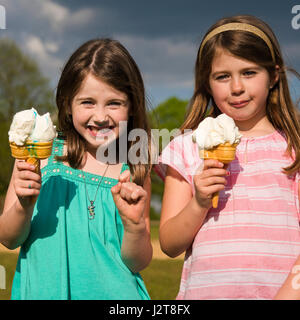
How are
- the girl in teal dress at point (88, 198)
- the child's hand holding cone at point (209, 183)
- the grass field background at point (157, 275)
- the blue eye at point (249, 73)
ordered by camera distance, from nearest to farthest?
the child's hand holding cone at point (209, 183) → the girl in teal dress at point (88, 198) → the blue eye at point (249, 73) → the grass field background at point (157, 275)

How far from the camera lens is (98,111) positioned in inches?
111

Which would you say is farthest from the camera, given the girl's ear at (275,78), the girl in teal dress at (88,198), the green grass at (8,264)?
the green grass at (8,264)

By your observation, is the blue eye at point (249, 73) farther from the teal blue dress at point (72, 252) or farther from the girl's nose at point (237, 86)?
the teal blue dress at point (72, 252)

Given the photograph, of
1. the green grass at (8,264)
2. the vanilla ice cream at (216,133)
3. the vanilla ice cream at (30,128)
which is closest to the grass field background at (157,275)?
the green grass at (8,264)

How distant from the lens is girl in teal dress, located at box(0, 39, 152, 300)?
2.65 meters

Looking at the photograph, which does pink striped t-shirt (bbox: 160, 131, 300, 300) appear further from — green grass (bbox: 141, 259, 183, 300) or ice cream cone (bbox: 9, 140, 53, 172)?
green grass (bbox: 141, 259, 183, 300)

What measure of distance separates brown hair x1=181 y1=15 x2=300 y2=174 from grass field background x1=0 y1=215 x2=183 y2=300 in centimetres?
341

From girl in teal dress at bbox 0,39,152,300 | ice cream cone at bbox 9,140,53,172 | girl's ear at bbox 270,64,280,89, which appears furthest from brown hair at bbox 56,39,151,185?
girl's ear at bbox 270,64,280,89

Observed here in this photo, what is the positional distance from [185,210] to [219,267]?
402 millimetres

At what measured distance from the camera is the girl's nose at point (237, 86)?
2.66m

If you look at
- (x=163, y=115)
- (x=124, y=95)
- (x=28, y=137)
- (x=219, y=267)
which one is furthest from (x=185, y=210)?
(x=163, y=115)
